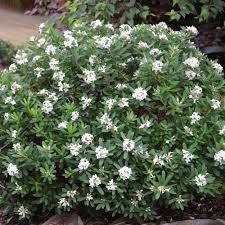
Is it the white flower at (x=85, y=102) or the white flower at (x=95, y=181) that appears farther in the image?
the white flower at (x=85, y=102)

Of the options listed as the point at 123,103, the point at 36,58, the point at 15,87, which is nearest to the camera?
the point at 123,103

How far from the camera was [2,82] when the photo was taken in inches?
143

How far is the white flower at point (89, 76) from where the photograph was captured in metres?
3.29

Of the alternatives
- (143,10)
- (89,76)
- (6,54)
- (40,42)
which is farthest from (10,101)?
(6,54)

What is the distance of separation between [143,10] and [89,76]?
2.43 m

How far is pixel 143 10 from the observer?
5559 mm

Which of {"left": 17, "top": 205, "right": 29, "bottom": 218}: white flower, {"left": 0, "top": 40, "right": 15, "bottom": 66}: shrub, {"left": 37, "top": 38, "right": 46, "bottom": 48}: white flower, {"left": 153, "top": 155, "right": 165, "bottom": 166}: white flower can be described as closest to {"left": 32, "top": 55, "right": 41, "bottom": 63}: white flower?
{"left": 37, "top": 38, "right": 46, "bottom": 48}: white flower

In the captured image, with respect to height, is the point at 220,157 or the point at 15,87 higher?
the point at 15,87

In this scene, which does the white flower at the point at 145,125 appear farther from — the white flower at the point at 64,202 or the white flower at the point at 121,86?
the white flower at the point at 64,202

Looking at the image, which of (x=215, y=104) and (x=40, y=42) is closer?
(x=215, y=104)

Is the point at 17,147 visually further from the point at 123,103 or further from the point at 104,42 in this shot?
the point at 104,42

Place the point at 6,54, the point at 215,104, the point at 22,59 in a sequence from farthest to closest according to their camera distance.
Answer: the point at 6,54 → the point at 22,59 → the point at 215,104

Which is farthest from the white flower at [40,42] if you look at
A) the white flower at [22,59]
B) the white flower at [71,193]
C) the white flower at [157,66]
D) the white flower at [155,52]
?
the white flower at [71,193]

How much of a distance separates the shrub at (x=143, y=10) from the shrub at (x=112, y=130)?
1895 millimetres
